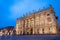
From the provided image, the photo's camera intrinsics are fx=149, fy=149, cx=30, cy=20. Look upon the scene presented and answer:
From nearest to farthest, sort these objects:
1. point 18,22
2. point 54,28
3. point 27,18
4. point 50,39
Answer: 1. point 50,39
2. point 54,28
3. point 27,18
4. point 18,22

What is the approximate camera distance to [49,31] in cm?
5881

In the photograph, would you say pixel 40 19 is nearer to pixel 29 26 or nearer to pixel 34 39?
pixel 29 26

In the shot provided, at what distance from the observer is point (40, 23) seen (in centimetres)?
6356

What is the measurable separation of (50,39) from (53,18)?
126 feet

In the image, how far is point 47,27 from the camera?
60.3 m

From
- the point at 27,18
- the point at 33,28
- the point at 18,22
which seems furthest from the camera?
the point at 18,22

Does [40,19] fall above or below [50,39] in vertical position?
above

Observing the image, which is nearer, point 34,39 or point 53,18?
point 34,39

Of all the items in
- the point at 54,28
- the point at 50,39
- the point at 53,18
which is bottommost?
the point at 50,39

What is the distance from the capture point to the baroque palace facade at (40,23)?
5894cm

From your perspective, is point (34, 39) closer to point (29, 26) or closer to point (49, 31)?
point (49, 31)

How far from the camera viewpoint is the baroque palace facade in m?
58.9

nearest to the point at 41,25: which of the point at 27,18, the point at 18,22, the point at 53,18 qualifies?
the point at 53,18

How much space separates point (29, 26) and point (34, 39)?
Result: 46.1 m
